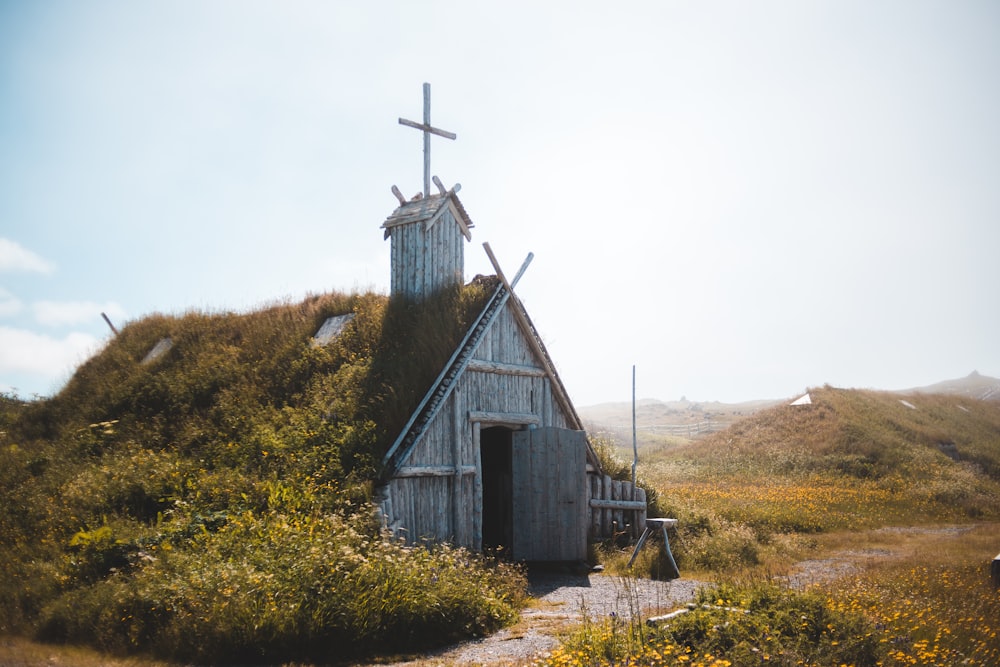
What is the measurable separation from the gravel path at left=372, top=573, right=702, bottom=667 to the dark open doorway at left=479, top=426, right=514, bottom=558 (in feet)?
5.45

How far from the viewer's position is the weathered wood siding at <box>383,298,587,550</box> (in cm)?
1284

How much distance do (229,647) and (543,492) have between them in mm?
7804

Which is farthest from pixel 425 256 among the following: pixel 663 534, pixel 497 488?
pixel 663 534

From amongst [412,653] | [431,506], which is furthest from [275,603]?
[431,506]

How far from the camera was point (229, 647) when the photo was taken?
821 centimetres

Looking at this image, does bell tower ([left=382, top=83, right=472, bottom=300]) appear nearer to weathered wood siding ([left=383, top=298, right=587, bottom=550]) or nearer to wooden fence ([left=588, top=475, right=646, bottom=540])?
weathered wood siding ([left=383, top=298, right=587, bottom=550])

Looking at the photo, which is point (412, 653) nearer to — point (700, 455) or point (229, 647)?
point (229, 647)

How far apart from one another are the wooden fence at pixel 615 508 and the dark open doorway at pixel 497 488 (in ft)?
6.66

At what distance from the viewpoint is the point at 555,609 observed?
442 inches

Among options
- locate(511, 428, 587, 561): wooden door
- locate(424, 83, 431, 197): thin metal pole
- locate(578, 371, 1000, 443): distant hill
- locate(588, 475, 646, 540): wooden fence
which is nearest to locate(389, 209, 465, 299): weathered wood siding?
locate(424, 83, 431, 197): thin metal pole

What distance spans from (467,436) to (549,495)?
219 centimetres

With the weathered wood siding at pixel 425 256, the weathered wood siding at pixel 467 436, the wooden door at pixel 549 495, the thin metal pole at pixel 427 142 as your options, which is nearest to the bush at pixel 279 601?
the weathered wood siding at pixel 467 436

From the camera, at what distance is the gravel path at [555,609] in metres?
8.28

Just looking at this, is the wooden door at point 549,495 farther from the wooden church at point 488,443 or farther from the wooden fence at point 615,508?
Result: the wooden fence at point 615,508
